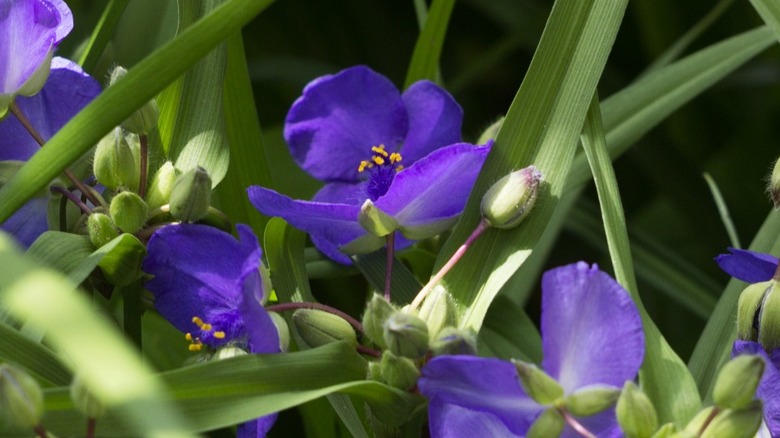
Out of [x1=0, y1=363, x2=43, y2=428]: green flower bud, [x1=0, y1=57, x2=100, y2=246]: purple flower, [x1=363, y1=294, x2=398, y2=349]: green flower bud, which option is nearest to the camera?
[x1=0, y1=363, x2=43, y2=428]: green flower bud

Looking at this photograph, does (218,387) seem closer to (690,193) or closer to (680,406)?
(680,406)

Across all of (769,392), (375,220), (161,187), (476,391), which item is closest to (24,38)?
(161,187)

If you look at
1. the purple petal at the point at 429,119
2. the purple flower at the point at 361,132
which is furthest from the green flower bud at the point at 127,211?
the purple petal at the point at 429,119

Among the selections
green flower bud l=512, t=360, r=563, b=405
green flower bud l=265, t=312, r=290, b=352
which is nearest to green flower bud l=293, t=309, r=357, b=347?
green flower bud l=265, t=312, r=290, b=352

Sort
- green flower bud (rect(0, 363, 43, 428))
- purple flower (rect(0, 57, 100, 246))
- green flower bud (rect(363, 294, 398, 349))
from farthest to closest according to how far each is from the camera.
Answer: purple flower (rect(0, 57, 100, 246))
green flower bud (rect(363, 294, 398, 349))
green flower bud (rect(0, 363, 43, 428))

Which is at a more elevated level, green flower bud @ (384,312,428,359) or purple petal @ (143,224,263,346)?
purple petal @ (143,224,263,346)

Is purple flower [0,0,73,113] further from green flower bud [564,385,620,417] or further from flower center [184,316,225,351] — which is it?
green flower bud [564,385,620,417]

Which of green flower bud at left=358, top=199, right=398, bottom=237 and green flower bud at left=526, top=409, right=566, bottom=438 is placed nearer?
green flower bud at left=526, top=409, right=566, bottom=438

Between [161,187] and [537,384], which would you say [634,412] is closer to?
[537,384]
